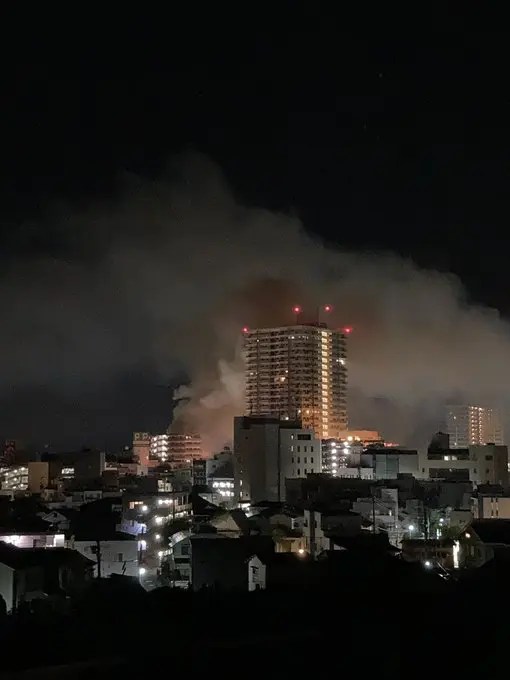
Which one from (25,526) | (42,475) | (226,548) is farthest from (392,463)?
(226,548)

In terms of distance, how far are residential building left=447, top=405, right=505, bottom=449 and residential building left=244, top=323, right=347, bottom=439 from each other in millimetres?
21431

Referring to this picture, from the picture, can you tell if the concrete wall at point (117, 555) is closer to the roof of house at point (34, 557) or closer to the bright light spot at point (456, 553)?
the roof of house at point (34, 557)

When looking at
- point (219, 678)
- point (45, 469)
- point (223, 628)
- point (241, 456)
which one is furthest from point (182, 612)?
point (45, 469)

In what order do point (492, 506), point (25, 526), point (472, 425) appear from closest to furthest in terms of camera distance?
point (25, 526), point (492, 506), point (472, 425)

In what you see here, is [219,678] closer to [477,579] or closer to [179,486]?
[477,579]

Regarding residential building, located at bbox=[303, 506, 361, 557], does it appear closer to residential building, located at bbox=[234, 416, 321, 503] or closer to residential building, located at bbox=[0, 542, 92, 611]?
residential building, located at bbox=[0, 542, 92, 611]

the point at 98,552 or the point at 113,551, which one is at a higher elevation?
the point at 98,552

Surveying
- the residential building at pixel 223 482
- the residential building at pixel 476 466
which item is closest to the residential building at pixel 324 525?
the residential building at pixel 223 482

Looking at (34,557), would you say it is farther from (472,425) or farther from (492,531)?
(472,425)

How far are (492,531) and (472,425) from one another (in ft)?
191

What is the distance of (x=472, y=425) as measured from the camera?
7325 cm

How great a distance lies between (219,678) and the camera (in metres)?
6.44

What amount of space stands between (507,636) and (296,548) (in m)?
13.4

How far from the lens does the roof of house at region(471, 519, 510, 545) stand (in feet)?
54.4
